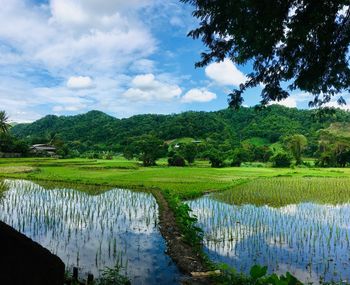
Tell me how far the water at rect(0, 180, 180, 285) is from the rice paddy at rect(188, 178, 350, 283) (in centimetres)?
211

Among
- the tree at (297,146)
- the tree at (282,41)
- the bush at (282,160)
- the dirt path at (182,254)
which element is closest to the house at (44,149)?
the bush at (282,160)

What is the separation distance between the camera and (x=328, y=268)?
917 centimetres

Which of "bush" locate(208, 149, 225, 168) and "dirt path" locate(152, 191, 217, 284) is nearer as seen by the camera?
"dirt path" locate(152, 191, 217, 284)

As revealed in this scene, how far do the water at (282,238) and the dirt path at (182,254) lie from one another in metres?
0.80

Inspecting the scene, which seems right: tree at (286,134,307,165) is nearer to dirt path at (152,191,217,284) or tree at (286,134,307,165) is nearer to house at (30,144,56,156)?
house at (30,144,56,156)

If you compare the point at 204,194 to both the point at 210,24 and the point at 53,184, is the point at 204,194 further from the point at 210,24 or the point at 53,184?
the point at 210,24

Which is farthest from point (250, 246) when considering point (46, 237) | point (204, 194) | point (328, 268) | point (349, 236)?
point (204, 194)

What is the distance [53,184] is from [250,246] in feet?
64.8

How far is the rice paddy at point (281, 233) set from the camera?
9391 mm

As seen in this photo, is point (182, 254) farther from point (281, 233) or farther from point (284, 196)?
point (284, 196)

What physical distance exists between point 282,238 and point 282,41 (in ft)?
26.3

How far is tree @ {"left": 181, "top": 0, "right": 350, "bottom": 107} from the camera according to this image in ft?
17.2

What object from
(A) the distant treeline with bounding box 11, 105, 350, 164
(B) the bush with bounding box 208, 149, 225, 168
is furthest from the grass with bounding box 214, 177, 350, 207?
(A) the distant treeline with bounding box 11, 105, 350, 164

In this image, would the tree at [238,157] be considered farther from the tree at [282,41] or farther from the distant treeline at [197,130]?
the tree at [282,41]
